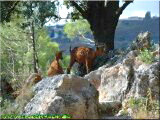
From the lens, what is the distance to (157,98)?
8945mm

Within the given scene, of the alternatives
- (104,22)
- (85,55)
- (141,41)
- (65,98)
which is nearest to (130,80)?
(65,98)

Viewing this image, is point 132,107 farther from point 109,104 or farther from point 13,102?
point 13,102

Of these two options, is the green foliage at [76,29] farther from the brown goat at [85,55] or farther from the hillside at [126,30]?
the brown goat at [85,55]

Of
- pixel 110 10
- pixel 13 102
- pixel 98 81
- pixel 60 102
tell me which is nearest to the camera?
pixel 60 102

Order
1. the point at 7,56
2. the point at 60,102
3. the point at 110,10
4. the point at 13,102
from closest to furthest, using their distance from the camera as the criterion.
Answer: the point at 60,102
the point at 13,102
the point at 110,10
the point at 7,56

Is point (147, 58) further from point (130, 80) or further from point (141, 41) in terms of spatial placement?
point (141, 41)

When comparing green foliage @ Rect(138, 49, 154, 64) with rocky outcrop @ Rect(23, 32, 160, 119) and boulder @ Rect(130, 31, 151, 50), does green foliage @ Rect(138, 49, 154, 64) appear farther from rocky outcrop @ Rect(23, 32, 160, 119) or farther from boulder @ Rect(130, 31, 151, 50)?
boulder @ Rect(130, 31, 151, 50)

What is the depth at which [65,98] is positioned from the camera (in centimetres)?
824

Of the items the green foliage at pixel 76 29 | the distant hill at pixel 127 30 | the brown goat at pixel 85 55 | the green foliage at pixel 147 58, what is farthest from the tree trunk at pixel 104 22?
the green foliage at pixel 76 29

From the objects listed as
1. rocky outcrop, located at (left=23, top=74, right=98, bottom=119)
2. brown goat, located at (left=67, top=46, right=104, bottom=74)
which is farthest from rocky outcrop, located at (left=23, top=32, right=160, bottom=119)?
brown goat, located at (left=67, top=46, right=104, bottom=74)

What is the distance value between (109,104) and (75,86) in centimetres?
116

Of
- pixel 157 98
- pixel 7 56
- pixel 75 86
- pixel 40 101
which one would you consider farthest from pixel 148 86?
pixel 7 56

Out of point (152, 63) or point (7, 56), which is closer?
point (152, 63)

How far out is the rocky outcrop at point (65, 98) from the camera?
8.05 meters
